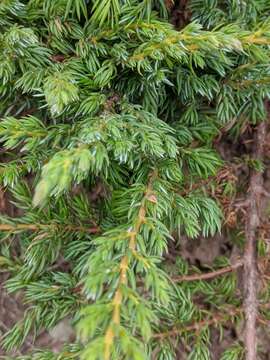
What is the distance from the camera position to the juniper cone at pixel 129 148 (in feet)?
2.52

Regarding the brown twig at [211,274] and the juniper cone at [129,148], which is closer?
the juniper cone at [129,148]

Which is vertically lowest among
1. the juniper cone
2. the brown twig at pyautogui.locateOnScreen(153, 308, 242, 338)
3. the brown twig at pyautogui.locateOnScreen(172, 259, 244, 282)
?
the brown twig at pyautogui.locateOnScreen(153, 308, 242, 338)

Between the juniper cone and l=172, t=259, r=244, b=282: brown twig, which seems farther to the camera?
l=172, t=259, r=244, b=282: brown twig

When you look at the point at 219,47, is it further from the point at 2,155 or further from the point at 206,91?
the point at 2,155

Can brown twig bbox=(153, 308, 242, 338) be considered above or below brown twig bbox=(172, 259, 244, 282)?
below

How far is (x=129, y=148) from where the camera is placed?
2.54 ft

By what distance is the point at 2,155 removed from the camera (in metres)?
1.11

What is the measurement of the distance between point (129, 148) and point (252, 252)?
0.44 meters

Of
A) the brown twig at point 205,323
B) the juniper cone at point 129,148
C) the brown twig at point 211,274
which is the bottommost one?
the brown twig at point 205,323

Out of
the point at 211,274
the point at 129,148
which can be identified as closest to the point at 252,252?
the point at 211,274

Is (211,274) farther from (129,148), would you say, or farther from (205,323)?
(129,148)

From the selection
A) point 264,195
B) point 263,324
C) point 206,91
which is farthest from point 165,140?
point 263,324

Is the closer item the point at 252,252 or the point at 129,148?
the point at 129,148

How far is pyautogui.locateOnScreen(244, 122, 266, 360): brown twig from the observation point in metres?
1.01
